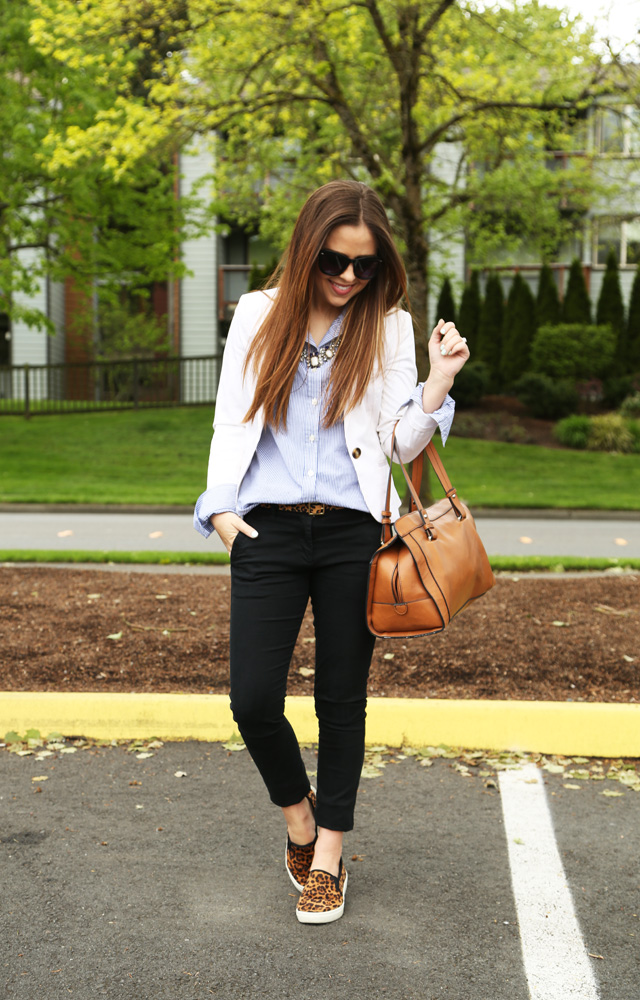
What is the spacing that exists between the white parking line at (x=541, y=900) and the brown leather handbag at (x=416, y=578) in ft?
2.85

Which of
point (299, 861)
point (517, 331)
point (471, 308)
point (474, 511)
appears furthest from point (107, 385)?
point (299, 861)

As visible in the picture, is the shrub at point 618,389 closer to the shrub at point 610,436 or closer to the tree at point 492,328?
the tree at point 492,328

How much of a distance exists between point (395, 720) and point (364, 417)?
1778 mm

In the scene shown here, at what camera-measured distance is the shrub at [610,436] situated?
22.0 meters

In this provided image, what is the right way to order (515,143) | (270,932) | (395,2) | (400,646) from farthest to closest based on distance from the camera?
(515,143)
(395,2)
(400,646)
(270,932)

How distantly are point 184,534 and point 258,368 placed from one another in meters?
8.95

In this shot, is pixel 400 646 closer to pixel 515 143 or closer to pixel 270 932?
pixel 270 932

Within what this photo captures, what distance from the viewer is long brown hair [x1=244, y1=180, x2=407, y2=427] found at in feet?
8.53

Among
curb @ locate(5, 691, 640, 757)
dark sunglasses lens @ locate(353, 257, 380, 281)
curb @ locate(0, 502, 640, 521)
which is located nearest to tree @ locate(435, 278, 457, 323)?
curb @ locate(0, 502, 640, 521)

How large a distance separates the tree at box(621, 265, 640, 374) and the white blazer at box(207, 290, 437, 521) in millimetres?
26683

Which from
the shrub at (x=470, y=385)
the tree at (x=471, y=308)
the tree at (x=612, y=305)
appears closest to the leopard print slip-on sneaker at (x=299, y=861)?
the shrub at (x=470, y=385)

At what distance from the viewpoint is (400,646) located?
5090 millimetres

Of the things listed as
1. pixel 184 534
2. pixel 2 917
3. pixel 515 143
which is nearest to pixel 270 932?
pixel 2 917

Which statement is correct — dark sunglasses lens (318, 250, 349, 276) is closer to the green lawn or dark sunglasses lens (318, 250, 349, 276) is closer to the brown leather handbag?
the brown leather handbag
